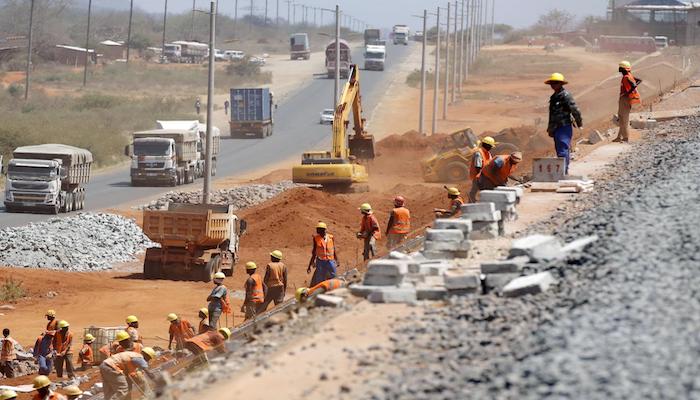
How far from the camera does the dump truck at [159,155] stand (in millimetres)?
51656

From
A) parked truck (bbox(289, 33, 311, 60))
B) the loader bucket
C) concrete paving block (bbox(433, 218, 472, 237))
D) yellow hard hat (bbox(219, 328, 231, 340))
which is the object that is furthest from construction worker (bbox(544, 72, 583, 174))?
parked truck (bbox(289, 33, 311, 60))

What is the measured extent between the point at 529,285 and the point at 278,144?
2455 inches

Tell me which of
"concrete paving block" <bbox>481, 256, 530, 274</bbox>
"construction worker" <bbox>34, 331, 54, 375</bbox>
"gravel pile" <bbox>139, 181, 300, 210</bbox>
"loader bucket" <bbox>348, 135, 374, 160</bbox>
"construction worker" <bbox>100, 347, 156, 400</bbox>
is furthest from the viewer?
"loader bucket" <bbox>348, 135, 374, 160</bbox>

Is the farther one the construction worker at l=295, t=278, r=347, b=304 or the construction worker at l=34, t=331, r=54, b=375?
the construction worker at l=34, t=331, r=54, b=375

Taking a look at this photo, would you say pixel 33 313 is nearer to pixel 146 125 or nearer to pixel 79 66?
pixel 146 125

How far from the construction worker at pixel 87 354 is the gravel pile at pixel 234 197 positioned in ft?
69.2

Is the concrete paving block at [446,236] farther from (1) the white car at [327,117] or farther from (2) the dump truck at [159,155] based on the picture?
(1) the white car at [327,117]

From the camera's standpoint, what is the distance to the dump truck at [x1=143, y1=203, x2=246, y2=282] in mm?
31047

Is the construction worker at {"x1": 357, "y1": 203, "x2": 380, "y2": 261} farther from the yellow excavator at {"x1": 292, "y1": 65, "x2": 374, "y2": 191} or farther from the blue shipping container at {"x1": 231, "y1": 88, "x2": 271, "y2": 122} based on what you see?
the blue shipping container at {"x1": 231, "y1": 88, "x2": 271, "y2": 122}

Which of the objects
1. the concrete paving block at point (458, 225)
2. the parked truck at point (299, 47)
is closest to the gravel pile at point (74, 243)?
the concrete paving block at point (458, 225)

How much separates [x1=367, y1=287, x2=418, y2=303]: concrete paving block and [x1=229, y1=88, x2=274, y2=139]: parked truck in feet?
198

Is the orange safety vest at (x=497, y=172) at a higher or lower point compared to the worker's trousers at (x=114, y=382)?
higher

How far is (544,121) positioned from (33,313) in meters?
49.6

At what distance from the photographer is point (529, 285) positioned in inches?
479
